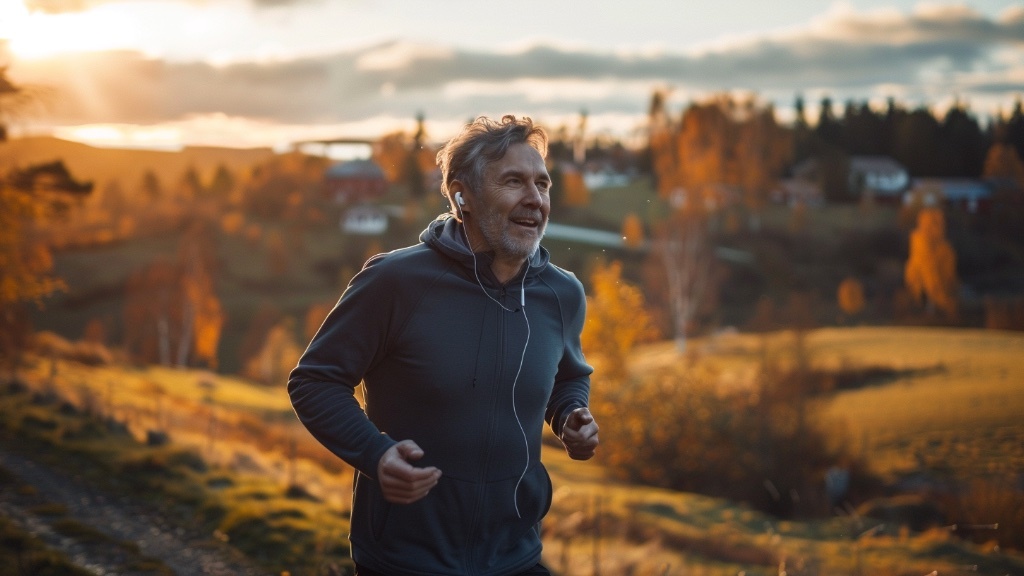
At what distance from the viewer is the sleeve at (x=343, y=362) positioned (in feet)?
8.13

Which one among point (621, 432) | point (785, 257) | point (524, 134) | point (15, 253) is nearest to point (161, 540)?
point (524, 134)

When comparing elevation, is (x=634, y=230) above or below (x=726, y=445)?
above

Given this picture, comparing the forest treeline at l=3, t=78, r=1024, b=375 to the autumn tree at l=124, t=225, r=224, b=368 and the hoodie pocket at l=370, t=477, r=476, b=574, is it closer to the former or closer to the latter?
the autumn tree at l=124, t=225, r=224, b=368

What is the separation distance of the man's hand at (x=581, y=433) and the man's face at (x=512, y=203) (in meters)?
0.55

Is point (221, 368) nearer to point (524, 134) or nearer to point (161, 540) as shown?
point (161, 540)

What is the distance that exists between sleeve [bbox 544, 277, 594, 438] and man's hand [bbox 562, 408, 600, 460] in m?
0.06

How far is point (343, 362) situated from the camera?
2.50 m

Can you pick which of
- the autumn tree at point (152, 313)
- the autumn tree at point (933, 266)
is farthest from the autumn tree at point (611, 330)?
the autumn tree at point (152, 313)

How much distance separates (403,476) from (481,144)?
3.34 feet

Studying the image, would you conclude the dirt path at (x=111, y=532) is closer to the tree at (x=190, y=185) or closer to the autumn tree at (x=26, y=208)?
the autumn tree at (x=26, y=208)

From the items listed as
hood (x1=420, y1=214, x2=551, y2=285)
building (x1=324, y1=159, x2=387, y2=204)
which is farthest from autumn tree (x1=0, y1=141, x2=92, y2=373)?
building (x1=324, y1=159, x2=387, y2=204)

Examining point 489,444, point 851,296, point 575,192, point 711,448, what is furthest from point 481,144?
point 575,192

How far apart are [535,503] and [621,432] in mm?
21940

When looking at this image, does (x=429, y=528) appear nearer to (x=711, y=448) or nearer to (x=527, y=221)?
(x=527, y=221)
